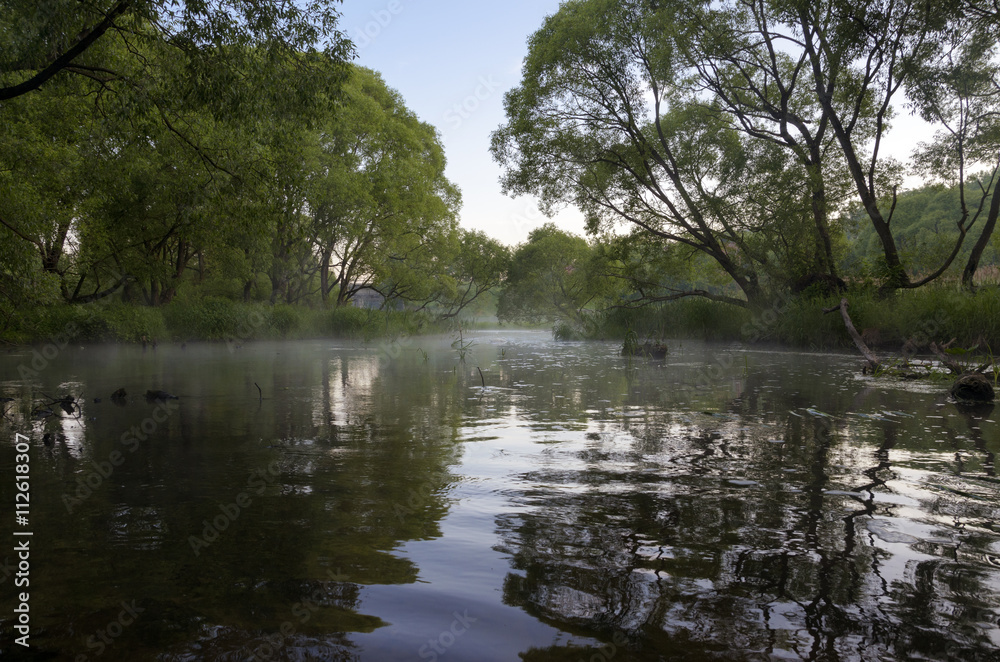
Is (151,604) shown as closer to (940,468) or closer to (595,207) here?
(940,468)

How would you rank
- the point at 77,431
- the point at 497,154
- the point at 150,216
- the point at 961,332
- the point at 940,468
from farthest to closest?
the point at 497,154 → the point at 150,216 → the point at 961,332 → the point at 77,431 → the point at 940,468

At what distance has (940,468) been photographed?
4.77m

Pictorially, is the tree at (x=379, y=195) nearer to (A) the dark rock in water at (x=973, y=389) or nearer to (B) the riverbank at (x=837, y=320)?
(B) the riverbank at (x=837, y=320)

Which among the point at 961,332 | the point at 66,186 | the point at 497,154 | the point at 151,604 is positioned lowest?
the point at 151,604

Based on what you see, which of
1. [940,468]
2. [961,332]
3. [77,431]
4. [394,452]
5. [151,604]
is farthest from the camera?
[961,332]

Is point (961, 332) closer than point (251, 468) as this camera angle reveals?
No

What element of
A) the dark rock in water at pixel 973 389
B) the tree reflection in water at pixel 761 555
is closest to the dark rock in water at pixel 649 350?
the dark rock in water at pixel 973 389

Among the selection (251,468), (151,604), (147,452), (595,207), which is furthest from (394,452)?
(595,207)

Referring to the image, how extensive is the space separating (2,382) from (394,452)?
1011 centimetres
